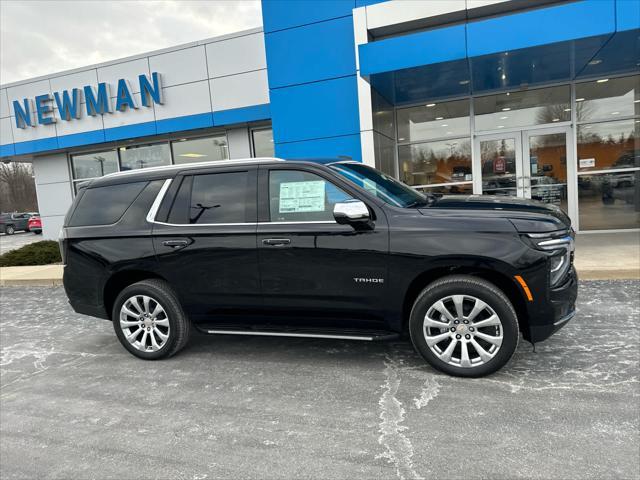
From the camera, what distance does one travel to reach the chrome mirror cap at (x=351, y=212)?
12.1ft

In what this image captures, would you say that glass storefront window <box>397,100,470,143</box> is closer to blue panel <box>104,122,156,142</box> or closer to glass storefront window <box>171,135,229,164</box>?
glass storefront window <box>171,135,229,164</box>

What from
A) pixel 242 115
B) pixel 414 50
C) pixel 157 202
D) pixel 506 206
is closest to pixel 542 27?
pixel 414 50

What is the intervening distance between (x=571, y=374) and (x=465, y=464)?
5.34 feet

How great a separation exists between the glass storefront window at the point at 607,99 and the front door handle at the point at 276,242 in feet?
29.8

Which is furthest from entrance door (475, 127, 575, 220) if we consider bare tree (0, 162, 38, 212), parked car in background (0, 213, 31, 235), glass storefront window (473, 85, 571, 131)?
bare tree (0, 162, 38, 212)

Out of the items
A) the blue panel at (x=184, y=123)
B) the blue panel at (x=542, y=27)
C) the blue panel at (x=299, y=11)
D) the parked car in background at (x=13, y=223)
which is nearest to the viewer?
the blue panel at (x=542, y=27)

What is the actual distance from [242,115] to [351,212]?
10133mm

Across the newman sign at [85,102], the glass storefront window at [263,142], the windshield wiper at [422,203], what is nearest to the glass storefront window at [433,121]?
the glass storefront window at [263,142]

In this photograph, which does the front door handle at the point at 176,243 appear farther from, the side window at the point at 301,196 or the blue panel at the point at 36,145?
the blue panel at the point at 36,145

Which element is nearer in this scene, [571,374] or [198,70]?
[571,374]

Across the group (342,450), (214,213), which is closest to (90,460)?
(342,450)

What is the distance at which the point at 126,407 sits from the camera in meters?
3.74

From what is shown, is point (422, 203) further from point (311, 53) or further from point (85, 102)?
point (85, 102)

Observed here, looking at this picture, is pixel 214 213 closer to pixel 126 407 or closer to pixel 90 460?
pixel 126 407
